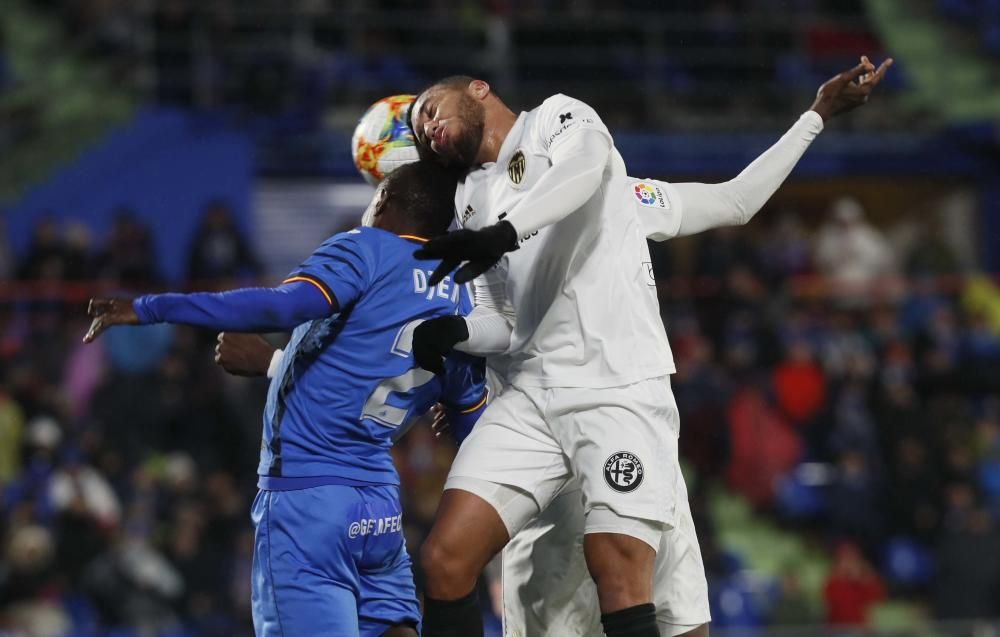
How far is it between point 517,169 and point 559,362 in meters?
0.62

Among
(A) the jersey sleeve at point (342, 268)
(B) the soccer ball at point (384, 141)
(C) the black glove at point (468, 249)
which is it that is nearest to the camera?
(C) the black glove at point (468, 249)

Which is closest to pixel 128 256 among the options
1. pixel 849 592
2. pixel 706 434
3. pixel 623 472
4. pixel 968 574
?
pixel 706 434

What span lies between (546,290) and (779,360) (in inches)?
327

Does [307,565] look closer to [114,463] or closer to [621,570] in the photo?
[621,570]

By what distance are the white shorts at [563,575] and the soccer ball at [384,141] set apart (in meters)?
1.26

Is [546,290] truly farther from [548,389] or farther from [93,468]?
[93,468]

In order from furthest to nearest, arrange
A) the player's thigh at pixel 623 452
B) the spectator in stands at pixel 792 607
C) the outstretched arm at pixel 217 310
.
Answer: the spectator in stands at pixel 792 607
the player's thigh at pixel 623 452
the outstretched arm at pixel 217 310

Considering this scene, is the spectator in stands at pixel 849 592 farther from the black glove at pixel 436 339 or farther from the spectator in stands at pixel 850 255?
the black glove at pixel 436 339

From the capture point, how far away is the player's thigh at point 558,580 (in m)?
4.49

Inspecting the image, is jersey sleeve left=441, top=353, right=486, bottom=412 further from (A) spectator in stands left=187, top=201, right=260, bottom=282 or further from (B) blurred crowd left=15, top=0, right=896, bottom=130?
(B) blurred crowd left=15, top=0, right=896, bottom=130

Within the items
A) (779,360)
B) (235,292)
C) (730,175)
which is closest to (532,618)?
(235,292)

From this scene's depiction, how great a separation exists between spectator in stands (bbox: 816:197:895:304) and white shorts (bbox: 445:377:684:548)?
9470mm

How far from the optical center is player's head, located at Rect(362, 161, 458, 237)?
4.37 m

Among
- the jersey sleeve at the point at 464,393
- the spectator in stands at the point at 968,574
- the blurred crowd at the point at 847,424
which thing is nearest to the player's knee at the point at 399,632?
the jersey sleeve at the point at 464,393
